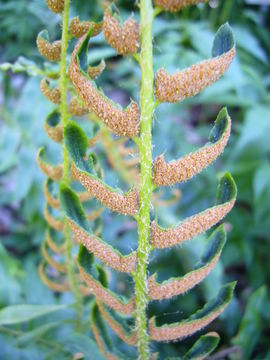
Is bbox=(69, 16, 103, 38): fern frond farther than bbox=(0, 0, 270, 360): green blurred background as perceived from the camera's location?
No

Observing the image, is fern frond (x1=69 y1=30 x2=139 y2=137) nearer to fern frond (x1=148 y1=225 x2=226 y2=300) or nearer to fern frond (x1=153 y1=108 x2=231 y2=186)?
fern frond (x1=153 y1=108 x2=231 y2=186)

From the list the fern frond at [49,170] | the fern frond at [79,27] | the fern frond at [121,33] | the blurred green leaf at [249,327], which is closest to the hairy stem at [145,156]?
the fern frond at [121,33]

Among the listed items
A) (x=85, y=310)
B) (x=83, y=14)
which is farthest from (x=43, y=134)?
(x=83, y=14)

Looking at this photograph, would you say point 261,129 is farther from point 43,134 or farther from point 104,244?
point 104,244

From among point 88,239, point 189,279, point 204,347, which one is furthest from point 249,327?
point 88,239

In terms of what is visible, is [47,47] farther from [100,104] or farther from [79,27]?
[100,104]

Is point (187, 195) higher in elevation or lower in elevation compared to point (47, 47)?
lower

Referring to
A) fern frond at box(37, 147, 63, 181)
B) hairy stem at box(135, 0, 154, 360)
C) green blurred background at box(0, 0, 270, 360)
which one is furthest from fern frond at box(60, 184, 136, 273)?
green blurred background at box(0, 0, 270, 360)

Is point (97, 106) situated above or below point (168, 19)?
above
